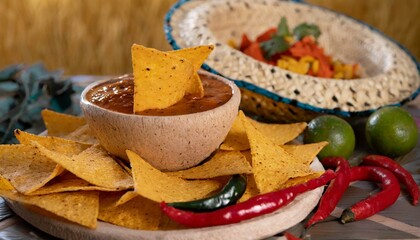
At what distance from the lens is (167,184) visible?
128cm

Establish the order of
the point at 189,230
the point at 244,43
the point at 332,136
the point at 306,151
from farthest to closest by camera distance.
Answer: the point at 244,43 → the point at 332,136 → the point at 306,151 → the point at 189,230

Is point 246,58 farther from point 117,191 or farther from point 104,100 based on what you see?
point 117,191

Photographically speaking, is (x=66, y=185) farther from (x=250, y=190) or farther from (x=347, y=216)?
(x=347, y=216)

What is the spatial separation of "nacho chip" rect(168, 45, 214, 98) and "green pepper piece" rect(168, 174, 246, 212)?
0.24 m

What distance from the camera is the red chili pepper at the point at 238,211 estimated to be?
116 cm

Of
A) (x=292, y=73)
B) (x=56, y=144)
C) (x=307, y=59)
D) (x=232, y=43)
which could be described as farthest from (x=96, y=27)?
(x=56, y=144)

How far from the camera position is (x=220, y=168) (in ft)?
4.35

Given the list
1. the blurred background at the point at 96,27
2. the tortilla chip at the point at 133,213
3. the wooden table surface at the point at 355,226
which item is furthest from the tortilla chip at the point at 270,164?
the blurred background at the point at 96,27

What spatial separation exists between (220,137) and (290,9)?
118 cm

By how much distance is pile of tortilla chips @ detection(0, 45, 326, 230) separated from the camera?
3.94 ft

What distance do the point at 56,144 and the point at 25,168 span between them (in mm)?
108

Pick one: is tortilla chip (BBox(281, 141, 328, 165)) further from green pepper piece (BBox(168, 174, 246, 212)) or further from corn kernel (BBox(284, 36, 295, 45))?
corn kernel (BBox(284, 36, 295, 45))

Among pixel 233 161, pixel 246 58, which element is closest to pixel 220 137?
pixel 233 161

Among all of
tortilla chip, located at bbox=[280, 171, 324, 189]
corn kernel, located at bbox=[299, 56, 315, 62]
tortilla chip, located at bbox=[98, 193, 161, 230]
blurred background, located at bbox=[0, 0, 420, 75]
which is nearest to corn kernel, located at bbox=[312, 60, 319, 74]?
corn kernel, located at bbox=[299, 56, 315, 62]
